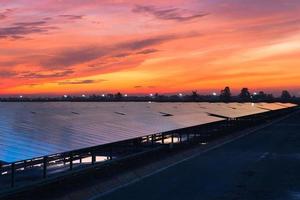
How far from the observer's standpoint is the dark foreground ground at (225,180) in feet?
55.7

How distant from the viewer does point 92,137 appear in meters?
23.0

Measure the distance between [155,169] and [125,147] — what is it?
7.98 m

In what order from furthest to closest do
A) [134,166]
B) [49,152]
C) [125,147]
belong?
[125,147] → [134,166] → [49,152]

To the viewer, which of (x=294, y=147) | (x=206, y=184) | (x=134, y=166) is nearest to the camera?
(x=206, y=184)

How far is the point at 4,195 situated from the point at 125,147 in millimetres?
16694

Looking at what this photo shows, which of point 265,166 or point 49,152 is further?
point 265,166

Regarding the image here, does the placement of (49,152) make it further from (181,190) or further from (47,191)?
(181,190)

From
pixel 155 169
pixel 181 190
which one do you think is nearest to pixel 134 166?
pixel 155 169

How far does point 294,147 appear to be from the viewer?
118ft

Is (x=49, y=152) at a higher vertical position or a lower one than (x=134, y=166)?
higher

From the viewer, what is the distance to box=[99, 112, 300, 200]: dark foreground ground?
16984 millimetres

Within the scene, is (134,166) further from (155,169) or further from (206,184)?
(206,184)

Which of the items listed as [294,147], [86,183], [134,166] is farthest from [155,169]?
[294,147]

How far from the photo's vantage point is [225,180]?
2044 centimetres
